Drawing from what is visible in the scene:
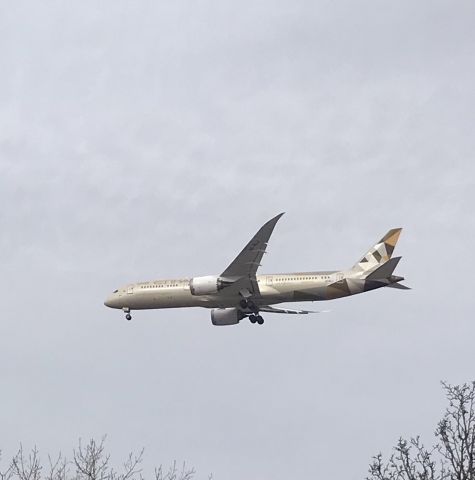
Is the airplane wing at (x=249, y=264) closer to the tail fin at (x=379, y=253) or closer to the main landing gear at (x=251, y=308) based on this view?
the main landing gear at (x=251, y=308)

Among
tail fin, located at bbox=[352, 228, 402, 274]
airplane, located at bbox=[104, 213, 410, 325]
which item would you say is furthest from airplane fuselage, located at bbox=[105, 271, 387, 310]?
tail fin, located at bbox=[352, 228, 402, 274]

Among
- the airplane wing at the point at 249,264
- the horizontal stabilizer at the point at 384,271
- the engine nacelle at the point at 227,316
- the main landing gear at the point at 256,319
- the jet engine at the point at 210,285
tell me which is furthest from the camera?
the engine nacelle at the point at 227,316

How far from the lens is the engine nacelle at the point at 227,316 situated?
300 ft

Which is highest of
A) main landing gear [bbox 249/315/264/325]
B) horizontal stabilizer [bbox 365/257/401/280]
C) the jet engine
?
the jet engine

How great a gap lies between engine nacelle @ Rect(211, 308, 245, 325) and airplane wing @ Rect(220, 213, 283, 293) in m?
6.76

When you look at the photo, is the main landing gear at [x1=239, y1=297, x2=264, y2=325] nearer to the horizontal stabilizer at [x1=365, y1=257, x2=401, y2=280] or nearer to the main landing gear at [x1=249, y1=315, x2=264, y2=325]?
the main landing gear at [x1=249, y1=315, x2=264, y2=325]

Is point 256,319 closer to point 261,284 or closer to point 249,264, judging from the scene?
point 261,284

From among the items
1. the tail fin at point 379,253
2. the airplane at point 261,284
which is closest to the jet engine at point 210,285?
the airplane at point 261,284

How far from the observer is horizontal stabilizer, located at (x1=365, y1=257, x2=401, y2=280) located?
79.6 meters

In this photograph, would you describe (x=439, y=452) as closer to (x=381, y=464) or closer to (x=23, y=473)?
(x=381, y=464)

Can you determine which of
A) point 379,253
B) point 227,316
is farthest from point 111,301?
point 379,253

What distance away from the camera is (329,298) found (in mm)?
84125

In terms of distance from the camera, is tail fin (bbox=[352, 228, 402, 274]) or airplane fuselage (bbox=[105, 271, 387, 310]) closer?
airplane fuselage (bbox=[105, 271, 387, 310])

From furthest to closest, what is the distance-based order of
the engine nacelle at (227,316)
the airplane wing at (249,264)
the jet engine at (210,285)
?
the engine nacelle at (227,316)
the jet engine at (210,285)
the airplane wing at (249,264)
